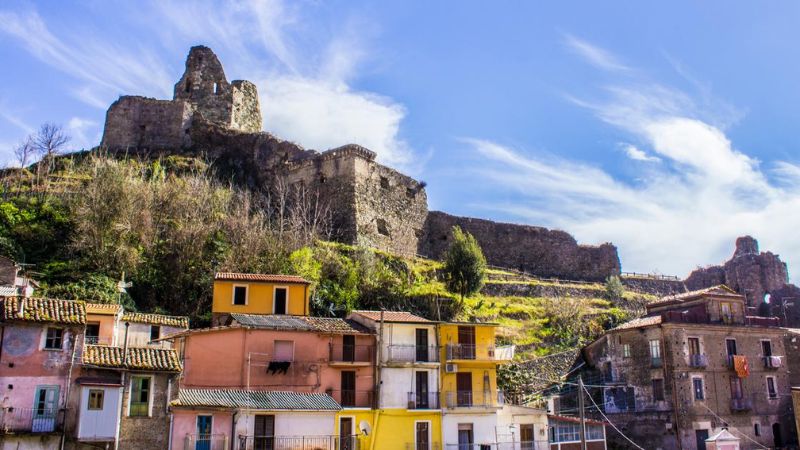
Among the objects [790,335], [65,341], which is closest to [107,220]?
[65,341]

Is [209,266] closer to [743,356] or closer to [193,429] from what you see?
[193,429]

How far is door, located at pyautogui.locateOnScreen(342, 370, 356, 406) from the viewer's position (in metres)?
36.1

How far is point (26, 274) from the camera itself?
41500 millimetres

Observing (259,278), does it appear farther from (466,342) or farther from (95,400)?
(95,400)

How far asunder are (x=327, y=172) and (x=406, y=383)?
2526 cm

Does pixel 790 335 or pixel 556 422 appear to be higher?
pixel 790 335

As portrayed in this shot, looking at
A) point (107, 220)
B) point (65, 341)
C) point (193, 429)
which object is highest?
point (107, 220)

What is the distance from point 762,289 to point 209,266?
51.1m

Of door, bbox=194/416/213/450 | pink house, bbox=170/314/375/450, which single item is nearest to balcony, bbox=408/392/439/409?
pink house, bbox=170/314/375/450

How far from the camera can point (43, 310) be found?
2809 cm

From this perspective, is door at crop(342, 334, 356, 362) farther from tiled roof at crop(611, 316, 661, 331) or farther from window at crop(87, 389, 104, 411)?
tiled roof at crop(611, 316, 661, 331)

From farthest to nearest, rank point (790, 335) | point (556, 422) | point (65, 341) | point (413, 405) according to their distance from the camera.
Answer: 1. point (790, 335)
2. point (556, 422)
3. point (413, 405)
4. point (65, 341)

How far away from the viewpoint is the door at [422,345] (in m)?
38.4

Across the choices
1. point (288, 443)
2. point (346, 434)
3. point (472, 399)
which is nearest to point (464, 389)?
point (472, 399)
